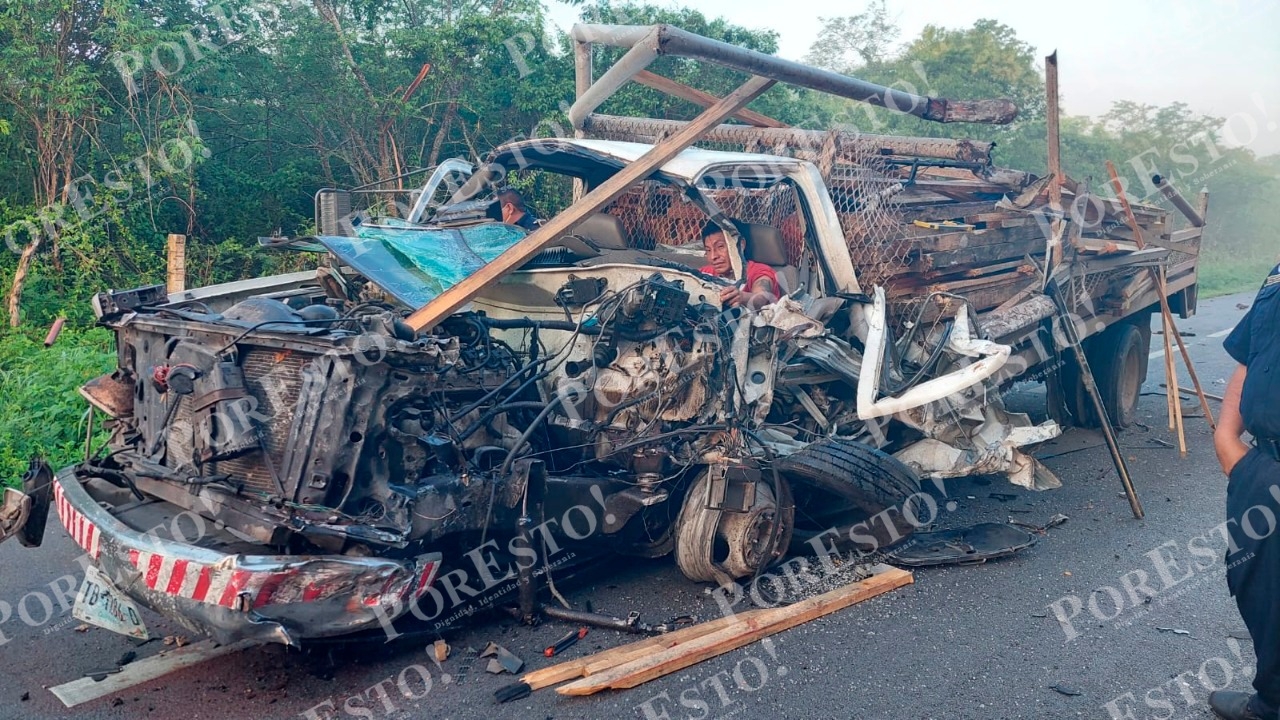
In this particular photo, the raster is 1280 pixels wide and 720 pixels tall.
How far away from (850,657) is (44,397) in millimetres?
5717

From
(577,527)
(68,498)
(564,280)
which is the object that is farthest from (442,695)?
(564,280)

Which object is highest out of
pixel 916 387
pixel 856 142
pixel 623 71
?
pixel 623 71

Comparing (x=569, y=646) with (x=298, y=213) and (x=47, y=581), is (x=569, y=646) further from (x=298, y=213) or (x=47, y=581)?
(x=298, y=213)

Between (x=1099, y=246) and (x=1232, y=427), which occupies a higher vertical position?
(x=1232, y=427)

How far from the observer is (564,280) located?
4.68 m

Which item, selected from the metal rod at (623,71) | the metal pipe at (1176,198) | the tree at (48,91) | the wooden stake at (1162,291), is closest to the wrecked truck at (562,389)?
the metal rod at (623,71)

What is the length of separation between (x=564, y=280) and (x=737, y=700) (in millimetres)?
2260

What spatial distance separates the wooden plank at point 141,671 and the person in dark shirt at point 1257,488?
3241mm

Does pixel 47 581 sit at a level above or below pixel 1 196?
below

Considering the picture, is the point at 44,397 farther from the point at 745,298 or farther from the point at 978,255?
the point at 978,255

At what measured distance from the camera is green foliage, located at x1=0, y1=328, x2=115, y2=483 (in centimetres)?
591

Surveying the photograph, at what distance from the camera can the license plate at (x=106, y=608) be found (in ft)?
10.6

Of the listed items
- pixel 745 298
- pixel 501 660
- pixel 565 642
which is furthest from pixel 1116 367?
pixel 501 660

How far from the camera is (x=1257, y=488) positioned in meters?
2.87
